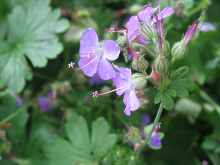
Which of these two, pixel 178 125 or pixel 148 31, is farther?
pixel 178 125

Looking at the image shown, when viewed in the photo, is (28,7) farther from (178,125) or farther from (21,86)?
(178,125)

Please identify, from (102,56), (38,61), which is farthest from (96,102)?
(102,56)

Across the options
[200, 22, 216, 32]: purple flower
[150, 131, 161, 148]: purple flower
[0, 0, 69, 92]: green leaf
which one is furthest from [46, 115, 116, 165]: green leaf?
[200, 22, 216, 32]: purple flower

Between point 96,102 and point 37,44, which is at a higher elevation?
point 37,44

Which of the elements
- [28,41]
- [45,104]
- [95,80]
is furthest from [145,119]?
[28,41]

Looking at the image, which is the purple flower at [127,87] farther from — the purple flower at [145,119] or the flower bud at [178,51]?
the purple flower at [145,119]

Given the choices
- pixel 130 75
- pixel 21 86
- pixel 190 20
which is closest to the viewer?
pixel 130 75
